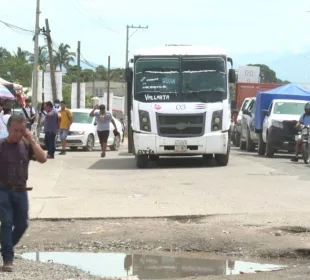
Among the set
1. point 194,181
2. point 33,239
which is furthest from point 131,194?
point 33,239

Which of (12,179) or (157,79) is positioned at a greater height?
(157,79)

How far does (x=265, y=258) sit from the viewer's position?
951 cm

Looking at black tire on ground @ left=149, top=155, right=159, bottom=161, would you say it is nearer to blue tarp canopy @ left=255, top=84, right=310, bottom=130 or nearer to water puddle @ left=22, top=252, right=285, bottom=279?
blue tarp canopy @ left=255, top=84, right=310, bottom=130

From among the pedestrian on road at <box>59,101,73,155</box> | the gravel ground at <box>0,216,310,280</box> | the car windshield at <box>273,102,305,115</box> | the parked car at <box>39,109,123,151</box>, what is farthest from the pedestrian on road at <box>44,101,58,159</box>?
the gravel ground at <box>0,216,310,280</box>

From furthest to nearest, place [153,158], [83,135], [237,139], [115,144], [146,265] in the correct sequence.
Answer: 1. [237,139]
2. [115,144]
3. [83,135]
4. [153,158]
5. [146,265]

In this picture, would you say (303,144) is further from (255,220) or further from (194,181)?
(255,220)

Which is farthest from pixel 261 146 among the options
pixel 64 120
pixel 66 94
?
pixel 66 94

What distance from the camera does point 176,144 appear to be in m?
20.5

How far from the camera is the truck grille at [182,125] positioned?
20.5 meters

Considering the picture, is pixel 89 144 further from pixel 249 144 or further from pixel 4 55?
pixel 4 55

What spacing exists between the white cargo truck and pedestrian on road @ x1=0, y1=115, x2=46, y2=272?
12253 millimetres

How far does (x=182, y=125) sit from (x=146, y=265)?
11.5 m

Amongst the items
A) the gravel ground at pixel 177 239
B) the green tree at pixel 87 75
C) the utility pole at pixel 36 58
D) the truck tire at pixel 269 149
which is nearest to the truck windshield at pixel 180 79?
the truck tire at pixel 269 149

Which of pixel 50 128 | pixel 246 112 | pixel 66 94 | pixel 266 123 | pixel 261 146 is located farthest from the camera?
pixel 66 94
